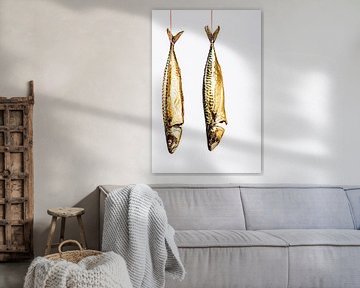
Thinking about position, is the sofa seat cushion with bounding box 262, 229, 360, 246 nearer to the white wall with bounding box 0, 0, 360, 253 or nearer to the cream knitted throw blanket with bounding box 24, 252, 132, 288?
the white wall with bounding box 0, 0, 360, 253

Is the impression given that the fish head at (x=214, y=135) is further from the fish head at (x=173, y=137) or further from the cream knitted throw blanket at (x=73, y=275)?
the cream knitted throw blanket at (x=73, y=275)

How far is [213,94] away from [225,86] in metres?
0.12

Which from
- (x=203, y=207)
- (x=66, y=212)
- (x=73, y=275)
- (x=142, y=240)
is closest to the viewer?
(x=73, y=275)

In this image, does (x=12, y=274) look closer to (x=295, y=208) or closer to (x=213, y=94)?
(x=213, y=94)

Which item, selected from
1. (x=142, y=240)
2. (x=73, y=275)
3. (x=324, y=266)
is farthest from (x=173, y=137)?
(x=73, y=275)

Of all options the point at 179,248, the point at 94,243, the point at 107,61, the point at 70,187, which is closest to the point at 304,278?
the point at 179,248

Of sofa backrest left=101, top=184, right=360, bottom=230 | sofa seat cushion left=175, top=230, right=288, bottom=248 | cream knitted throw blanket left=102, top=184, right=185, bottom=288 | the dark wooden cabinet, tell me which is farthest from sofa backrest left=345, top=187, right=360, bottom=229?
the dark wooden cabinet

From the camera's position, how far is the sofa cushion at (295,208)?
12.2 ft

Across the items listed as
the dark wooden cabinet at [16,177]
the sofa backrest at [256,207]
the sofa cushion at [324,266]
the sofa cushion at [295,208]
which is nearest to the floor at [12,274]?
the dark wooden cabinet at [16,177]

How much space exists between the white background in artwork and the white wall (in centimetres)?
7

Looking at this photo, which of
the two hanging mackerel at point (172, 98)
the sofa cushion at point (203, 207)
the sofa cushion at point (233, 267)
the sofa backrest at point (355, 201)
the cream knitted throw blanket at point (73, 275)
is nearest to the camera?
the cream knitted throw blanket at point (73, 275)

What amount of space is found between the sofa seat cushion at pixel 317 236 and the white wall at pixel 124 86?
647 mm

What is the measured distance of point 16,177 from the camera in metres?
3.82

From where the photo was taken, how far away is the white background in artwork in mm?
3924
